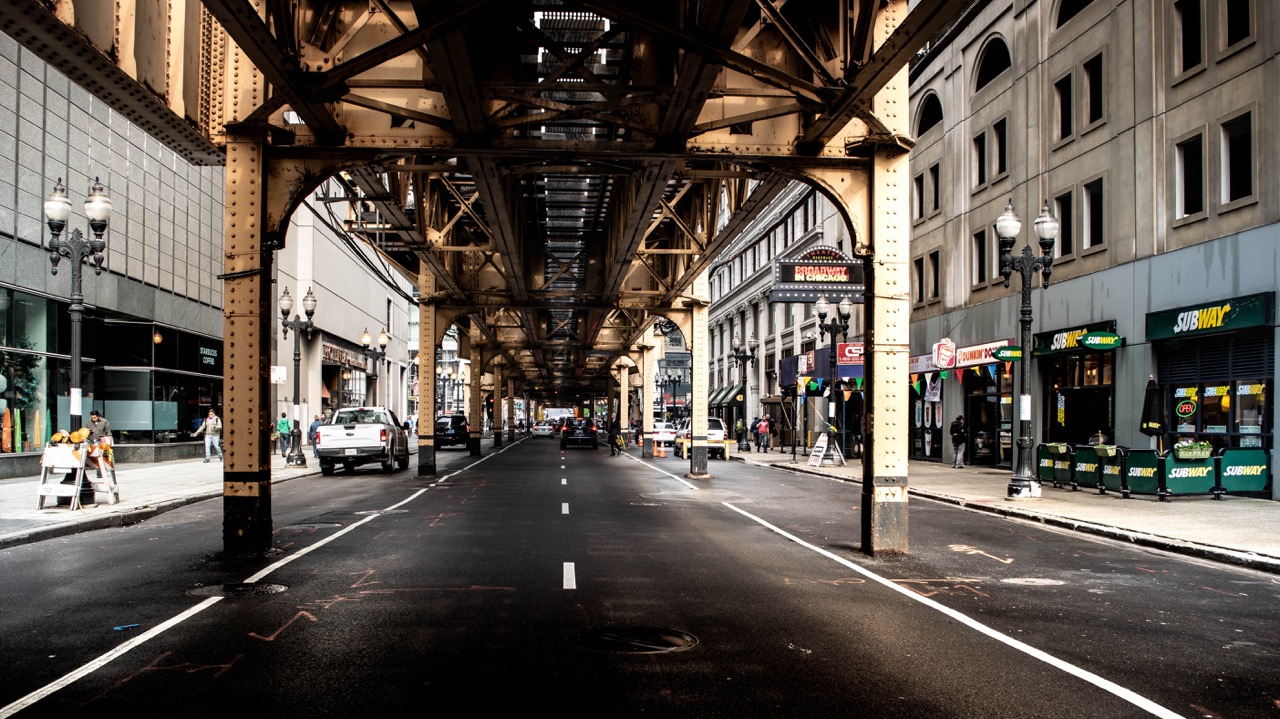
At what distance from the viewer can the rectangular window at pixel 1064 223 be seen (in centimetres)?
2697

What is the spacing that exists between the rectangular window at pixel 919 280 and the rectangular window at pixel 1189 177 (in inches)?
595

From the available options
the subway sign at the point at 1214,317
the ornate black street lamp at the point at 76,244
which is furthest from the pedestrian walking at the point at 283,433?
the subway sign at the point at 1214,317

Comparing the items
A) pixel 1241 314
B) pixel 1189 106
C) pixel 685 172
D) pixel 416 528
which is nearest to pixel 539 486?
pixel 416 528

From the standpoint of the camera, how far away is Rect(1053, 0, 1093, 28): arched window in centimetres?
2692

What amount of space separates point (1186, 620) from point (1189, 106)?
1705 cm

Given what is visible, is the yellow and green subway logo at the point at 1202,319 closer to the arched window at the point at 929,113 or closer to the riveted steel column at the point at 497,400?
the arched window at the point at 929,113

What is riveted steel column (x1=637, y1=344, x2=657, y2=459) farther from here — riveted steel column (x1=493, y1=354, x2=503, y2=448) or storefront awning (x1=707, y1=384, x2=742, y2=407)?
riveted steel column (x1=493, y1=354, x2=503, y2=448)

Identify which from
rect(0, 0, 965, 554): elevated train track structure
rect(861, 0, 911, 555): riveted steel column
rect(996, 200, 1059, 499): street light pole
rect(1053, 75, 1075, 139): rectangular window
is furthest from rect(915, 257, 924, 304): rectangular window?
rect(861, 0, 911, 555): riveted steel column

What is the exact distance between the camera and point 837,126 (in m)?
11.5

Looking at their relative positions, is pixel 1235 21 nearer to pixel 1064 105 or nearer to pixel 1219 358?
pixel 1064 105

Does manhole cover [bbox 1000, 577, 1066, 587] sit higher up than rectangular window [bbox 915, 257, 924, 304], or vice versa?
rectangular window [bbox 915, 257, 924, 304]

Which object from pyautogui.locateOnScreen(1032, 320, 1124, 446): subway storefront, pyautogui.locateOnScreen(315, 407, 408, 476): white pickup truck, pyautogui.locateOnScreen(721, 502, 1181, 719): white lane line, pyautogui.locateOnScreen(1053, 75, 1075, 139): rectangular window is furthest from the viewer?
pyautogui.locateOnScreen(315, 407, 408, 476): white pickup truck

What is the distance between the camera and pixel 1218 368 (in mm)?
21094

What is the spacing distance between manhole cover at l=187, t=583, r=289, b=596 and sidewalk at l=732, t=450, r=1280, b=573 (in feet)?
37.4
